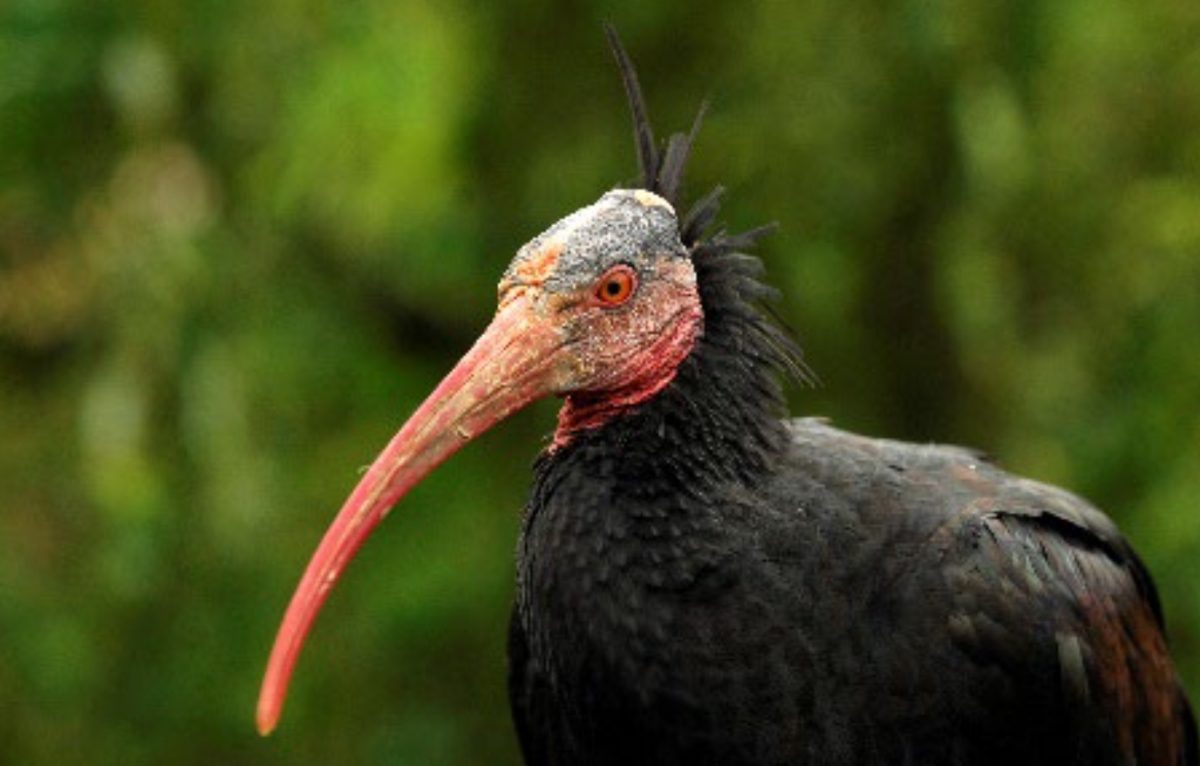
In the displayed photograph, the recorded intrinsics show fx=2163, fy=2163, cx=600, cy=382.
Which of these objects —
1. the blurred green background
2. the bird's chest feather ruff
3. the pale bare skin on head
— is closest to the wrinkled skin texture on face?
the pale bare skin on head

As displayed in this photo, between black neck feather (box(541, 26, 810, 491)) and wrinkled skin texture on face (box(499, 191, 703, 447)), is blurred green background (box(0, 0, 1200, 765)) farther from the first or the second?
wrinkled skin texture on face (box(499, 191, 703, 447))

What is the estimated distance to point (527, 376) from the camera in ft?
16.4

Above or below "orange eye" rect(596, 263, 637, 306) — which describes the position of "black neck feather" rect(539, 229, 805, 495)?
below

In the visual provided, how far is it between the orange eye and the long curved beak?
15 centimetres

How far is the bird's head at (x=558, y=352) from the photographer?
16.1ft

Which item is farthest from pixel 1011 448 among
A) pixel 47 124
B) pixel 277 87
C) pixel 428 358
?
pixel 47 124

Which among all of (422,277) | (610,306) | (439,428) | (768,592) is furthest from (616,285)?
(422,277)

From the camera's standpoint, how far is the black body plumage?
16.6 feet

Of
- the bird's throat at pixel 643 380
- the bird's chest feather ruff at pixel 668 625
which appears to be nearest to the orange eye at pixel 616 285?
the bird's throat at pixel 643 380

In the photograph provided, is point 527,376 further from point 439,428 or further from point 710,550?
point 710,550

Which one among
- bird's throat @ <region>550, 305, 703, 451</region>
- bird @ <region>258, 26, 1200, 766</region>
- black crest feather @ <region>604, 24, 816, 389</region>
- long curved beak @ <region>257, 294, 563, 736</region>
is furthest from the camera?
black crest feather @ <region>604, 24, 816, 389</region>

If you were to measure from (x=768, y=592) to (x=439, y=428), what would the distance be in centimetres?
86

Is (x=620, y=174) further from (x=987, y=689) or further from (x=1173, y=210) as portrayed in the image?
(x=987, y=689)

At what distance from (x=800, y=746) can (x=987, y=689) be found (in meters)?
0.52
